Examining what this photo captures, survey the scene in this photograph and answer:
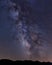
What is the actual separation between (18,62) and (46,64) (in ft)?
6.68

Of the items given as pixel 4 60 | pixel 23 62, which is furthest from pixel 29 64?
pixel 4 60

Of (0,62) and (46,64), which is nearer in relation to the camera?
(0,62)

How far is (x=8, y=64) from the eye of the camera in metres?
19.9

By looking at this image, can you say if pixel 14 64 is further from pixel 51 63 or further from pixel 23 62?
pixel 51 63

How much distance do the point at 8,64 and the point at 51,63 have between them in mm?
3067

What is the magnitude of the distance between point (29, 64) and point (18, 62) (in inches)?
29.4

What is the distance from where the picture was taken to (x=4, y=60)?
19906 millimetres

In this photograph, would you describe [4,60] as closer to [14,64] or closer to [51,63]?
[14,64]

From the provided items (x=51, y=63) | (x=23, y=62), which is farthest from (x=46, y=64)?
(x=23, y=62)

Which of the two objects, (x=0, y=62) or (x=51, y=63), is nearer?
(x=0, y=62)

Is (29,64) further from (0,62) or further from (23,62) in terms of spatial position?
(0,62)

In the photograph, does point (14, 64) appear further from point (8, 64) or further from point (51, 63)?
point (51, 63)

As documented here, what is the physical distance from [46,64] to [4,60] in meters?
3.00

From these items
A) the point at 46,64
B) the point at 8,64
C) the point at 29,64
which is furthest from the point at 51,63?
the point at 8,64
